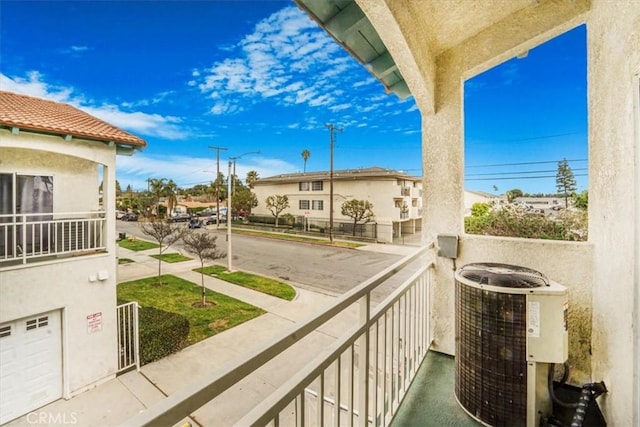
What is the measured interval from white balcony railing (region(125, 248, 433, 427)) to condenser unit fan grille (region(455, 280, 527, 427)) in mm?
307

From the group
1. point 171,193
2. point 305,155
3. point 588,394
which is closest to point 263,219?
point 171,193

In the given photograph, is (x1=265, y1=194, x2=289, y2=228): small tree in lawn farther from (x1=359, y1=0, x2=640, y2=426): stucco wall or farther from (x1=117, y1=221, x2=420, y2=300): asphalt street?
(x1=359, y1=0, x2=640, y2=426): stucco wall

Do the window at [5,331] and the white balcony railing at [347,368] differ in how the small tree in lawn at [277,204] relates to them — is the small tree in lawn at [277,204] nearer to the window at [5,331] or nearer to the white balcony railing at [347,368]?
the window at [5,331]

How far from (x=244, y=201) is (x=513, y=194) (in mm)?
18122

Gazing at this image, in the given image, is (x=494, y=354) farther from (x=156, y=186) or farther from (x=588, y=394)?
(x=156, y=186)

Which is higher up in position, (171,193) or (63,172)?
(171,193)

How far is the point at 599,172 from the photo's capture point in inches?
57.8

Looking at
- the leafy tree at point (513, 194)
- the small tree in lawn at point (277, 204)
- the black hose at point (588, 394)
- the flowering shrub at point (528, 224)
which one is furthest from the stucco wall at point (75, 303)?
the small tree in lawn at point (277, 204)

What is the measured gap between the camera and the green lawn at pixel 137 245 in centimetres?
1352

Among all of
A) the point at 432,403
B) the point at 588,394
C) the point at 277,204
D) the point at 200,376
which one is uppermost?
the point at 277,204

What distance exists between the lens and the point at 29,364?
353 centimetres

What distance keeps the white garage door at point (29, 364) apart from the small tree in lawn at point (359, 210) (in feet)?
41.2

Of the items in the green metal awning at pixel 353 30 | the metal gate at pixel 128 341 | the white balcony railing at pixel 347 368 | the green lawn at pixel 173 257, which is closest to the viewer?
the white balcony railing at pixel 347 368

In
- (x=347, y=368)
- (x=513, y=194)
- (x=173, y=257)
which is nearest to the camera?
(x=347, y=368)
